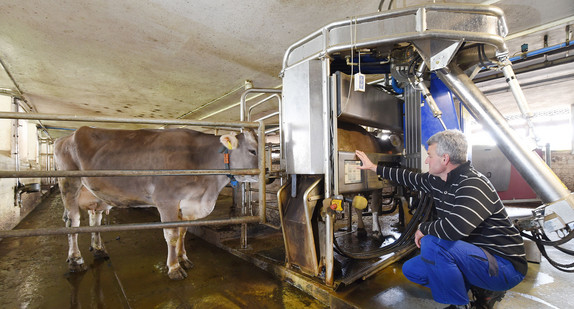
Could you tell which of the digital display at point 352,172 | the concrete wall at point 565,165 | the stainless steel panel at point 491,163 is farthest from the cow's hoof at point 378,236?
the concrete wall at point 565,165

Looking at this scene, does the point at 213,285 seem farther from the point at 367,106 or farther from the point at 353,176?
the point at 367,106

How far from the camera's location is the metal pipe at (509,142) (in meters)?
1.87

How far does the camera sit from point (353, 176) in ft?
8.27

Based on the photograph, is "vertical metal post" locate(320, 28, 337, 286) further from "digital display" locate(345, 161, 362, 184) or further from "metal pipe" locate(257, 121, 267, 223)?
"metal pipe" locate(257, 121, 267, 223)

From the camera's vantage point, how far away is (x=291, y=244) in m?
2.50

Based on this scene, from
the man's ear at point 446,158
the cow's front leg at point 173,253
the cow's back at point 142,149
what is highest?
the cow's back at point 142,149

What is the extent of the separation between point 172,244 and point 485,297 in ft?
9.38

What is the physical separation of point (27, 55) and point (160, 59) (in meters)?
1.81

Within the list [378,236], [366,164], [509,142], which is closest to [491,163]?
[378,236]

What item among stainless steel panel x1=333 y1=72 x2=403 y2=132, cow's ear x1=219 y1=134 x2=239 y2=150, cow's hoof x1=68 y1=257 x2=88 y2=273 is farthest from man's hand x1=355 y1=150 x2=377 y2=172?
cow's hoof x1=68 y1=257 x2=88 y2=273

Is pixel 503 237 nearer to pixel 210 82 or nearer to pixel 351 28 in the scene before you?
pixel 351 28

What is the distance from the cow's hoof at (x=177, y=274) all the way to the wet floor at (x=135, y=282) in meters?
0.05

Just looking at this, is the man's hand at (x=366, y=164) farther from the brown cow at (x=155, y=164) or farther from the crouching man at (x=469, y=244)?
the brown cow at (x=155, y=164)

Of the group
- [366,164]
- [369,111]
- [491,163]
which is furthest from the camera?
[491,163]
